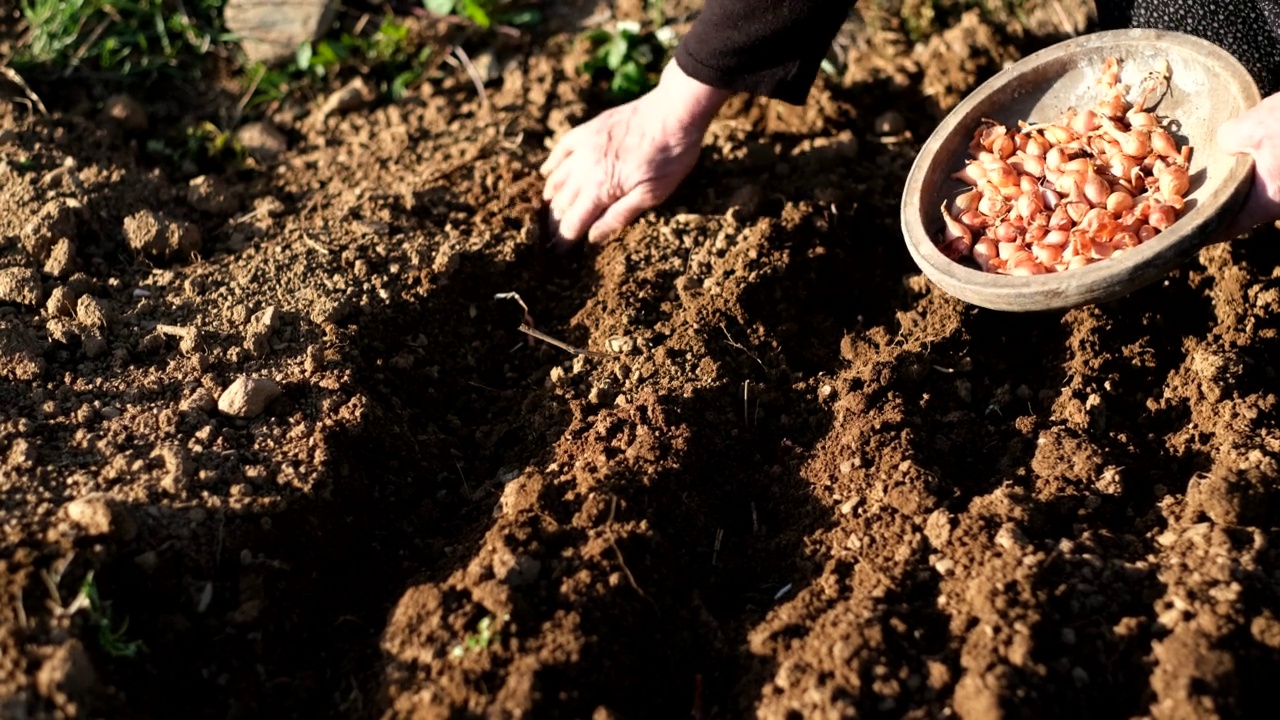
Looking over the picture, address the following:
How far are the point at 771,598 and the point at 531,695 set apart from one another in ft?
1.75

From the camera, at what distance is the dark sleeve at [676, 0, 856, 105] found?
259 centimetres

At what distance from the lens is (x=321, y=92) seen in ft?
11.9

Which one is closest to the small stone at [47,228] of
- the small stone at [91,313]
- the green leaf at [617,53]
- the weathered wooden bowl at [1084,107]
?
the small stone at [91,313]

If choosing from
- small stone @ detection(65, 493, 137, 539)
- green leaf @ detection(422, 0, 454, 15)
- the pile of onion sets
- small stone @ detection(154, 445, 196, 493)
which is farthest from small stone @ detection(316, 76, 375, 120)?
the pile of onion sets

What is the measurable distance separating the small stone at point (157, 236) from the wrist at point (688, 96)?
1239 millimetres

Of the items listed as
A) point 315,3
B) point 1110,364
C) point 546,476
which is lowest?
point 1110,364

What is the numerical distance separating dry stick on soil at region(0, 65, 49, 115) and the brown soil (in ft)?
0.45

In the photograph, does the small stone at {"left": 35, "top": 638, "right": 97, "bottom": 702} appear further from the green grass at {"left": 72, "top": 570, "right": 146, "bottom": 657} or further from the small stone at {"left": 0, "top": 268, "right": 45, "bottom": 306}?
the small stone at {"left": 0, "top": 268, "right": 45, "bottom": 306}

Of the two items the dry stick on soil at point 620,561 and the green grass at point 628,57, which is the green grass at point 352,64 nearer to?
the green grass at point 628,57

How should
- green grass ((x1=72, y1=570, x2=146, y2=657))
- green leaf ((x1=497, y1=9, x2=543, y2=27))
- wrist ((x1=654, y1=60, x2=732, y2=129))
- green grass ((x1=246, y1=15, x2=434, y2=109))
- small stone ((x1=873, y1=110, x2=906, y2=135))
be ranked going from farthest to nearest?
green leaf ((x1=497, y1=9, x2=543, y2=27))
green grass ((x1=246, y1=15, x2=434, y2=109))
small stone ((x1=873, y1=110, x2=906, y2=135))
wrist ((x1=654, y1=60, x2=732, y2=129))
green grass ((x1=72, y1=570, x2=146, y2=657))

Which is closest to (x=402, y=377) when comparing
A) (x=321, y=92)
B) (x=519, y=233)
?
(x=519, y=233)

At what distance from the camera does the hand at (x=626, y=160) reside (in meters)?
2.88

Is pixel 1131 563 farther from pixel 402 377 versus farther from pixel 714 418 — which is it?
pixel 402 377

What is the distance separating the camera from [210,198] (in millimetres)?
3148
